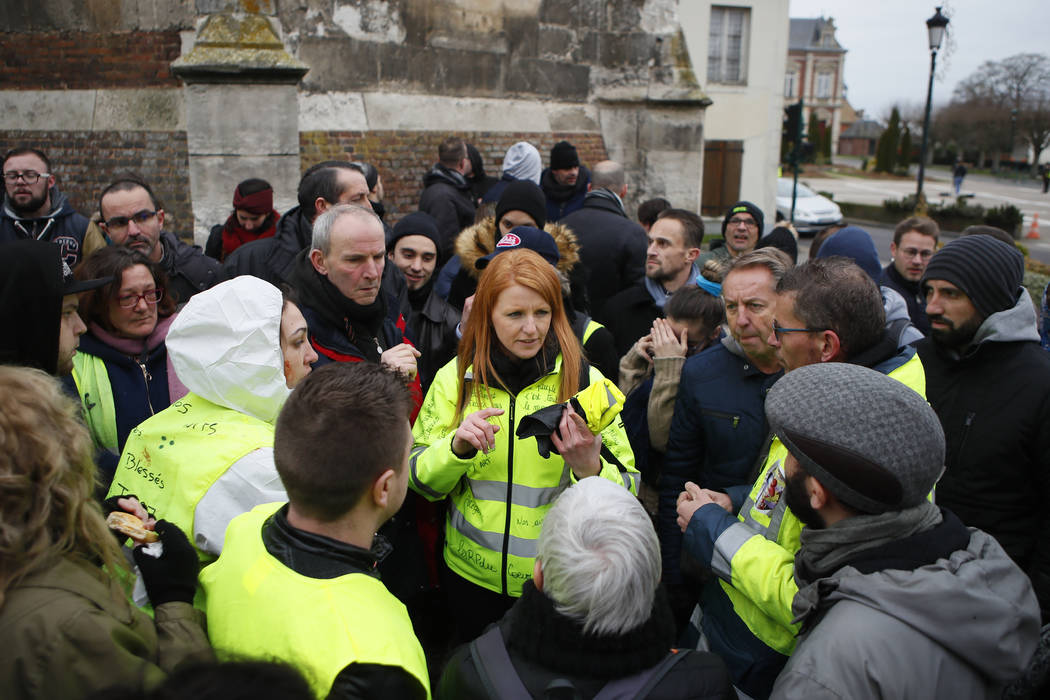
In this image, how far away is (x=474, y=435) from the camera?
2.39m

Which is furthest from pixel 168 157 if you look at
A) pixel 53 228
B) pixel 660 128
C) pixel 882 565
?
pixel 882 565

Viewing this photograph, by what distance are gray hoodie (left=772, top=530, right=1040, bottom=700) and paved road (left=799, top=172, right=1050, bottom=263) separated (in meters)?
22.3

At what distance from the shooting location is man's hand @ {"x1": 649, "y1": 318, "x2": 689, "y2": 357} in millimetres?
3377

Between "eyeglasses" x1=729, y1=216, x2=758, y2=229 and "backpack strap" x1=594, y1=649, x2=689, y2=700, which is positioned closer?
"backpack strap" x1=594, y1=649, x2=689, y2=700

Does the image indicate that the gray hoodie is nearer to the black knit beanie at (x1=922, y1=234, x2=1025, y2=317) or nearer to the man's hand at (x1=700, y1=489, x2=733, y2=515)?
the man's hand at (x1=700, y1=489, x2=733, y2=515)

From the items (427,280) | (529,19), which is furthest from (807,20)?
(427,280)

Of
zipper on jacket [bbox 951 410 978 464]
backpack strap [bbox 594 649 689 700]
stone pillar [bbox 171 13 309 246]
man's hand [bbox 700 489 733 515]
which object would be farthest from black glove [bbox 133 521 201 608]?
stone pillar [bbox 171 13 309 246]

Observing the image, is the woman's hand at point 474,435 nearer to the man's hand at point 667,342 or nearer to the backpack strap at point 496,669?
the backpack strap at point 496,669

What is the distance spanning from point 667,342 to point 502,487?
1.14m

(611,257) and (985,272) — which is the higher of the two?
(985,272)

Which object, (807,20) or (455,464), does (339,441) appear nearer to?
(455,464)

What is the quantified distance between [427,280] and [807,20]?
10220 cm

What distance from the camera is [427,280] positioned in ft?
15.1

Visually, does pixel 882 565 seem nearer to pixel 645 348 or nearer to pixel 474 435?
pixel 474 435
